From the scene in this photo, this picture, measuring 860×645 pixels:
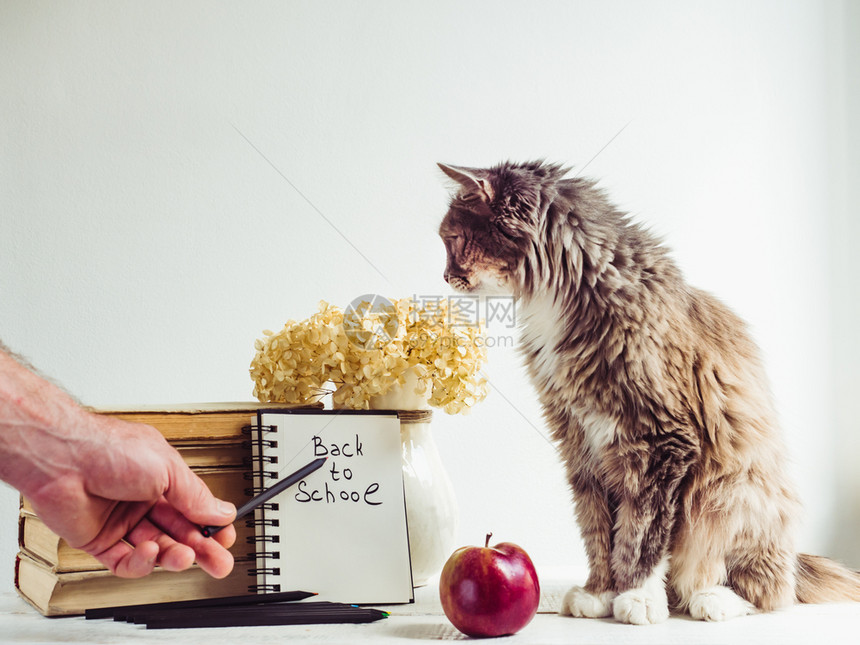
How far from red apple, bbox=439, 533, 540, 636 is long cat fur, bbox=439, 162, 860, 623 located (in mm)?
139

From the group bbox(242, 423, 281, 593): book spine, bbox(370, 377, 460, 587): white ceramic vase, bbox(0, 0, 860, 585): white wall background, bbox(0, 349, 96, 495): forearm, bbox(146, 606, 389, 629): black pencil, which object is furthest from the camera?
bbox(0, 0, 860, 585): white wall background

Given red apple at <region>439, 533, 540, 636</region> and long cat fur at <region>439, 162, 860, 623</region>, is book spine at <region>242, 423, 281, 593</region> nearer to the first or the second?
red apple at <region>439, 533, 540, 636</region>

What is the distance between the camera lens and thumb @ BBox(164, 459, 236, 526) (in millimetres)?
796

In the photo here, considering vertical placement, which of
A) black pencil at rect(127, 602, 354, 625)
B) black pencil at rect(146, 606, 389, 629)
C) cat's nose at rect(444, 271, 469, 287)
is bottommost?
black pencil at rect(146, 606, 389, 629)

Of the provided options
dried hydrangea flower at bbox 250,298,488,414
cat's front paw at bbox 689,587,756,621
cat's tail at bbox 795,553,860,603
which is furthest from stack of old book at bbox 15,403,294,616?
cat's tail at bbox 795,553,860,603

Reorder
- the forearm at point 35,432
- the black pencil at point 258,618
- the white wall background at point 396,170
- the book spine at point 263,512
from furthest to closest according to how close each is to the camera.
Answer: the white wall background at point 396,170
the book spine at point 263,512
the black pencil at point 258,618
the forearm at point 35,432

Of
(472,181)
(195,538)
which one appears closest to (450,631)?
(195,538)

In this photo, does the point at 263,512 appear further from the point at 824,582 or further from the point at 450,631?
the point at 824,582

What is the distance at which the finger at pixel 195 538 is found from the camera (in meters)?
0.83

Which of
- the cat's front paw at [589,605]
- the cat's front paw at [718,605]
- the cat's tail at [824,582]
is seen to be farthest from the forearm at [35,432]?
the cat's tail at [824,582]

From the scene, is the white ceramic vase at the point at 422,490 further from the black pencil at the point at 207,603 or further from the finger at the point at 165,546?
the finger at the point at 165,546

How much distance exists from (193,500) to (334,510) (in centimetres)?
22

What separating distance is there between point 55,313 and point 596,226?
1.20 meters

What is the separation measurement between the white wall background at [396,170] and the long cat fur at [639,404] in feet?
1.15
